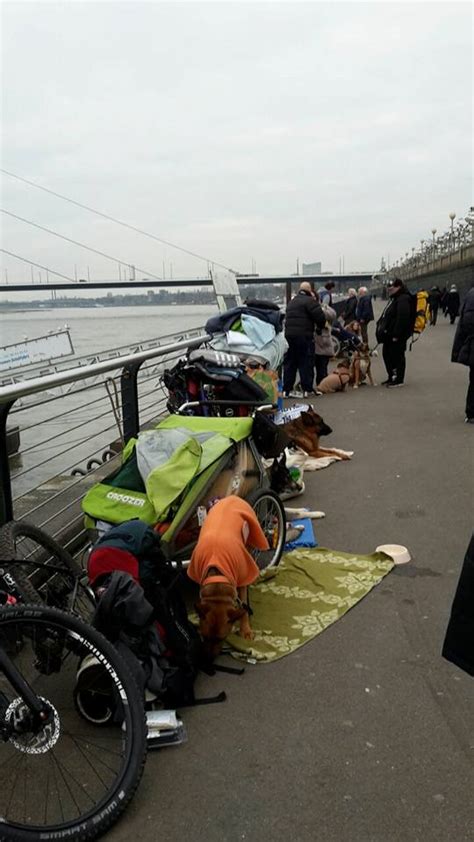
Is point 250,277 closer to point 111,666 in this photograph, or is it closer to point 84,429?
point 84,429

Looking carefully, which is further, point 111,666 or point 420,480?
point 420,480

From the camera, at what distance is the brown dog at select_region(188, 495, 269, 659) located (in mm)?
3213

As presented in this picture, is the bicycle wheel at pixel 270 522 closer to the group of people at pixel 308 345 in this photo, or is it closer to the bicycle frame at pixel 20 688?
the bicycle frame at pixel 20 688

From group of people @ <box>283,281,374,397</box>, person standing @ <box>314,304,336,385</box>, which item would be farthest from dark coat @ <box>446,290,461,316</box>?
person standing @ <box>314,304,336,385</box>

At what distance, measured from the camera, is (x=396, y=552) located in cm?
443

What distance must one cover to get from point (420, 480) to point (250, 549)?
9.14 feet

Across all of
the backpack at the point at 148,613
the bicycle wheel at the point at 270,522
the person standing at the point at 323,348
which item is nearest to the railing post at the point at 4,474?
the backpack at the point at 148,613

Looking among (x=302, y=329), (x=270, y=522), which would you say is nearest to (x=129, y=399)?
(x=270, y=522)

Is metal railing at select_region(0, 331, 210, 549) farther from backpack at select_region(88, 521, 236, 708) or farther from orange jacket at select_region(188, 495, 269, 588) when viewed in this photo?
orange jacket at select_region(188, 495, 269, 588)

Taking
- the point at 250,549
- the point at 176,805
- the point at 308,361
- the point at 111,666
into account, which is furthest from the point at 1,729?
the point at 308,361

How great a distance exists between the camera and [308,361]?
1105cm

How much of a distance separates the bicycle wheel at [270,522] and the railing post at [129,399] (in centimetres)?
169

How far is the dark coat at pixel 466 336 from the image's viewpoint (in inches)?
317

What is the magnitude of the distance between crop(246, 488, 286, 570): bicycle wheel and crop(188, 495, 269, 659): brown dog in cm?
62
